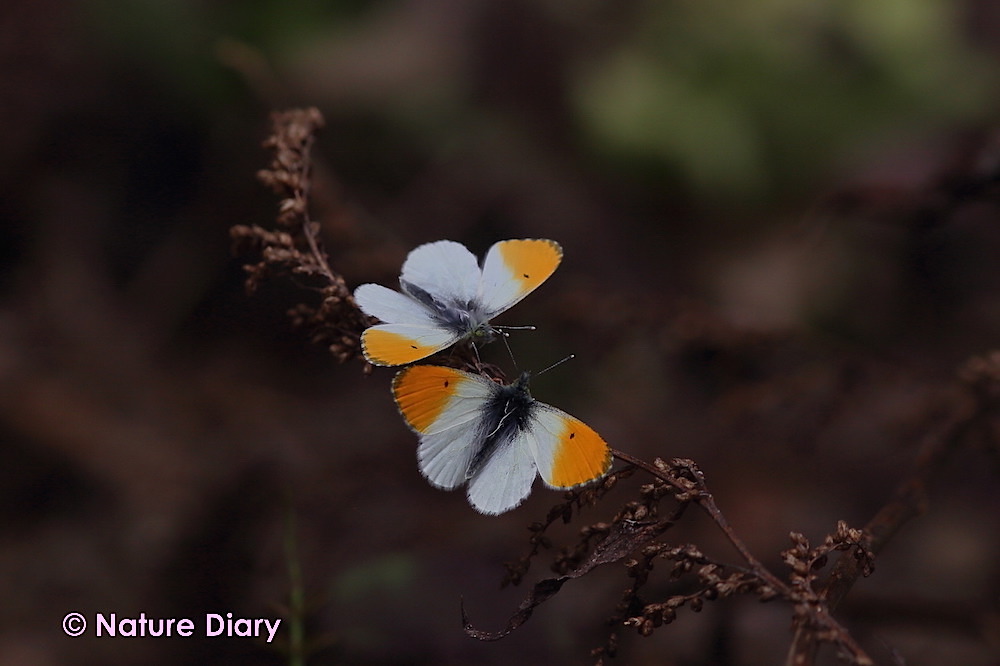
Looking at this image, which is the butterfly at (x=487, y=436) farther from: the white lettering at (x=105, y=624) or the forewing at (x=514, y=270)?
the white lettering at (x=105, y=624)

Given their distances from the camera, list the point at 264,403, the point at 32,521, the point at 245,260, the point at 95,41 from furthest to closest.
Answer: the point at 95,41 < the point at 245,260 < the point at 264,403 < the point at 32,521

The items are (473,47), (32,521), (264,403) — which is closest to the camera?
(32,521)

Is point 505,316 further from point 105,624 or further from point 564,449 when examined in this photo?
point 105,624

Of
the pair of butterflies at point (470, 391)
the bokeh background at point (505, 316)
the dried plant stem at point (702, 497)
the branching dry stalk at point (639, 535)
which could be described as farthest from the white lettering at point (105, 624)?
the dried plant stem at point (702, 497)

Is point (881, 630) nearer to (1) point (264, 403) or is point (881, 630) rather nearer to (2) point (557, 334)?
(2) point (557, 334)

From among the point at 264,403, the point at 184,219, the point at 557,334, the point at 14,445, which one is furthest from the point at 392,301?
the point at 184,219

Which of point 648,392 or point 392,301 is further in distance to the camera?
point 648,392

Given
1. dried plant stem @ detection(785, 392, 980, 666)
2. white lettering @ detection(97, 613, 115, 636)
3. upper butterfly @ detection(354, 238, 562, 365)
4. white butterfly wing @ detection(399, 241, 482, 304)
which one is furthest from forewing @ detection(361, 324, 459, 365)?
white lettering @ detection(97, 613, 115, 636)
